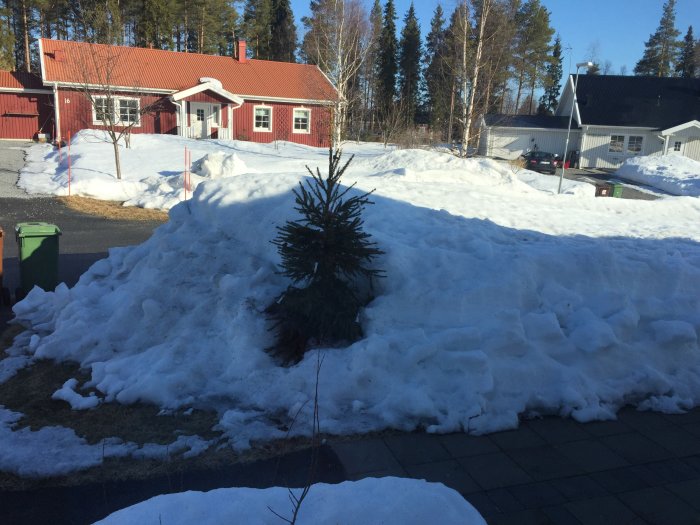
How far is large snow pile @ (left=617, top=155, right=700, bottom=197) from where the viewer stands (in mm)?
28188

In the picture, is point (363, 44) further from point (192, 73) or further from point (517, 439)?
point (517, 439)

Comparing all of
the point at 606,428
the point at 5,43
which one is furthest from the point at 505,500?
the point at 5,43

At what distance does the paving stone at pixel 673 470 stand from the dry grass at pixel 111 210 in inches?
546

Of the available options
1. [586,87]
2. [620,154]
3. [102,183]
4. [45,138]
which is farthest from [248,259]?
[586,87]

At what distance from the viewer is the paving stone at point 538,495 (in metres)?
3.61

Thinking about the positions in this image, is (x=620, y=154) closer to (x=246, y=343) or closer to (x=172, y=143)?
(x=172, y=143)

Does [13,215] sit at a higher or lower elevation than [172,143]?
lower

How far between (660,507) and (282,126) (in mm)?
34744

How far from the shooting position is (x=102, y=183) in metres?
19.0

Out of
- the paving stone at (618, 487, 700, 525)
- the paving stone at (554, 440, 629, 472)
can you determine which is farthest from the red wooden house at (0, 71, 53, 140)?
the paving stone at (618, 487, 700, 525)

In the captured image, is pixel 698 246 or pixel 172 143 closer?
pixel 698 246

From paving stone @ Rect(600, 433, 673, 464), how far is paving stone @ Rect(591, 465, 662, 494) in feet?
0.47

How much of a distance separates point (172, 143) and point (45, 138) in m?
9.39

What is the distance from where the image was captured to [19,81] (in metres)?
32.5
